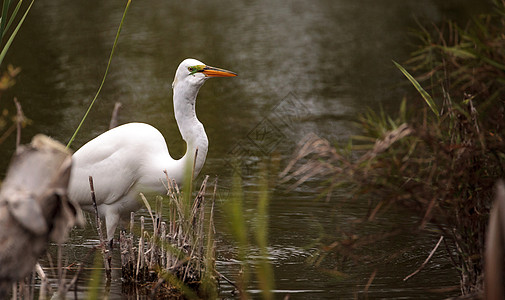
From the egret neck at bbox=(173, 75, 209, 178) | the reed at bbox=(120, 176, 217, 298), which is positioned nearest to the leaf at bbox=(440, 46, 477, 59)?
the reed at bbox=(120, 176, 217, 298)

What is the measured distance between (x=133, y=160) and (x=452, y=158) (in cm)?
238

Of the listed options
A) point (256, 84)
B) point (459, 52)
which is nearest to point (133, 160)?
point (459, 52)

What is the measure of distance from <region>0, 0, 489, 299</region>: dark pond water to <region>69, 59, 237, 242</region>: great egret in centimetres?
44

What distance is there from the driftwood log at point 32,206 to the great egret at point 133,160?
2626 mm

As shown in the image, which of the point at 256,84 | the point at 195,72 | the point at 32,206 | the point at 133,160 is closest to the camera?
the point at 32,206

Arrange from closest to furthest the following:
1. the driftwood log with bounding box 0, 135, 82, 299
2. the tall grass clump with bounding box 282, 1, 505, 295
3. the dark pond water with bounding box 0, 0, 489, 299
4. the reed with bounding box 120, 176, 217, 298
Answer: the driftwood log with bounding box 0, 135, 82, 299
the tall grass clump with bounding box 282, 1, 505, 295
the reed with bounding box 120, 176, 217, 298
the dark pond water with bounding box 0, 0, 489, 299

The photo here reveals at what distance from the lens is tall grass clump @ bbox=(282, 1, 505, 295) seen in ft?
10.1

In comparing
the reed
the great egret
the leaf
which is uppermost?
the leaf

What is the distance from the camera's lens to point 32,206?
2.19 m

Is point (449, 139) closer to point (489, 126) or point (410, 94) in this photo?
point (489, 126)

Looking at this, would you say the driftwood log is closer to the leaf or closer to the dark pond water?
the dark pond water

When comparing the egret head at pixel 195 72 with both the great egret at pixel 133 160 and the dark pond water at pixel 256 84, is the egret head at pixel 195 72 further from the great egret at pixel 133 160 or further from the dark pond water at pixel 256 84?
the dark pond water at pixel 256 84

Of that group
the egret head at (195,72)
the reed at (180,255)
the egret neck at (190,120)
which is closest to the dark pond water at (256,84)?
the reed at (180,255)

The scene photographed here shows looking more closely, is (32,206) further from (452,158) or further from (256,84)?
(256,84)
